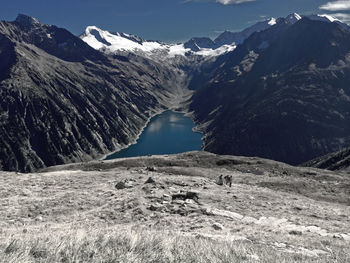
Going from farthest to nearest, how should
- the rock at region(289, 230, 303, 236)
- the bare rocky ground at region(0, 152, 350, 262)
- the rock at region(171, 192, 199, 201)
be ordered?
the rock at region(171, 192, 199, 201) < the rock at region(289, 230, 303, 236) < the bare rocky ground at region(0, 152, 350, 262)

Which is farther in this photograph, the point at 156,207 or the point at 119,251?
the point at 156,207

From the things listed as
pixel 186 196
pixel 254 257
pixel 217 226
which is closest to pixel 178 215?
pixel 217 226

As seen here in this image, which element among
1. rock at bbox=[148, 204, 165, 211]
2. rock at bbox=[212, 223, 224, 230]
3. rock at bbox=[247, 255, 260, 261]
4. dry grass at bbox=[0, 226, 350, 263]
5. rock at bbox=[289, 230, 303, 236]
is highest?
dry grass at bbox=[0, 226, 350, 263]

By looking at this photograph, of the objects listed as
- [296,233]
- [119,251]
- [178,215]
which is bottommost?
[296,233]

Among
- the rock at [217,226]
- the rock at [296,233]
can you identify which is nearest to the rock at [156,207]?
the rock at [217,226]

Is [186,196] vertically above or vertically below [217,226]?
below

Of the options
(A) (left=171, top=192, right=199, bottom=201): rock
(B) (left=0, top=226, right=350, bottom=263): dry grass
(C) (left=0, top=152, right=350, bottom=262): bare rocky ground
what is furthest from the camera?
(A) (left=171, top=192, right=199, bottom=201): rock

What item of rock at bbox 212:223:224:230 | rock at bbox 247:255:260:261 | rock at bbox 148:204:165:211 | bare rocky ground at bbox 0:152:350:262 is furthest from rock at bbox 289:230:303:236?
rock at bbox 247:255:260:261

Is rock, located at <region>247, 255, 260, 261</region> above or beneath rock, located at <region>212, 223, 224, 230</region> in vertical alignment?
above

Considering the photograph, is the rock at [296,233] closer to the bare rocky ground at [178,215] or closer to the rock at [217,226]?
the bare rocky ground at [178,215]

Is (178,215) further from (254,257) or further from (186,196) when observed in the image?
(254,257)

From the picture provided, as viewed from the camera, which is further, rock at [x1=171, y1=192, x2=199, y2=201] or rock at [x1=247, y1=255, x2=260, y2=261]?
rock at [x1=171, y1=192, x2=199, y2=201]

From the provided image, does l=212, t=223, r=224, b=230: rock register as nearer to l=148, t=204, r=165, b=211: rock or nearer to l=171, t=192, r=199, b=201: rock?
l=148, t=204, r=165, b=211: rock

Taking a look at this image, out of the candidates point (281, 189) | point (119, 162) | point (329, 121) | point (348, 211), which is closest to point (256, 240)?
point (348, 211)
